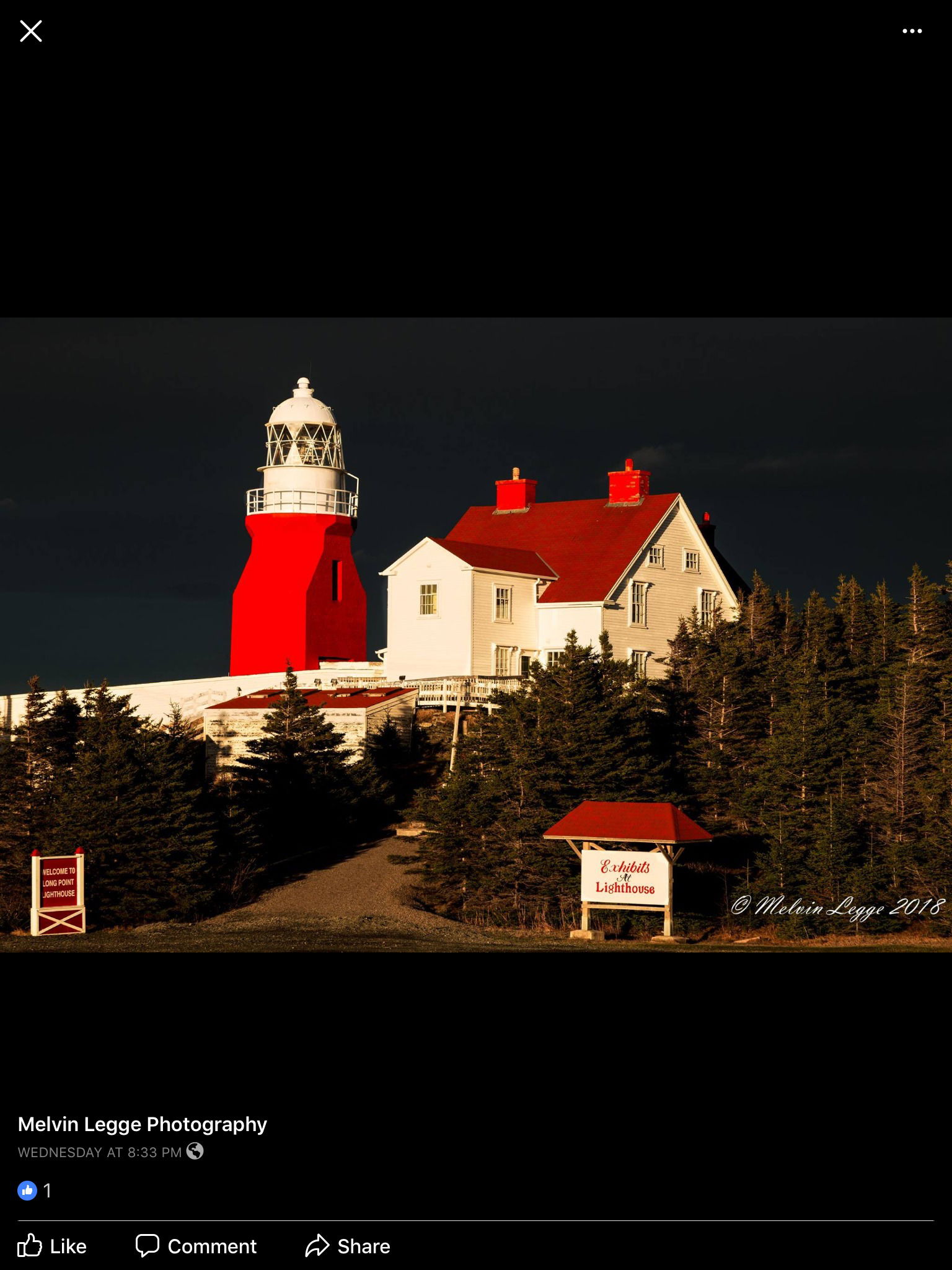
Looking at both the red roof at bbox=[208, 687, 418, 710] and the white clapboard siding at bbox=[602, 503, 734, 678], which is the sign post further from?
the white clapboard siding at bbox=[602, 503, 734, 678]

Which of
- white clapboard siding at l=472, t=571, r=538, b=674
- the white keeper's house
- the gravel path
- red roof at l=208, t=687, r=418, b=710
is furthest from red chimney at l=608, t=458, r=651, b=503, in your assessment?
the gravel path

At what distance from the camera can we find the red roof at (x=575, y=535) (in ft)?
125

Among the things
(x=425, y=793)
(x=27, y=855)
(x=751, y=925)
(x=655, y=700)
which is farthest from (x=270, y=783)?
→ (x=751, y=925)

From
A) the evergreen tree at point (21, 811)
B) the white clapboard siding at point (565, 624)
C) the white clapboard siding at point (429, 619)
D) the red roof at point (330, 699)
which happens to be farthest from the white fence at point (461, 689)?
the evergreen tree at point (21, 811)

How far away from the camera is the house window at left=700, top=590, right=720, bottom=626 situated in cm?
4112

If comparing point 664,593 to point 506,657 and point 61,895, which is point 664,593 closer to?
point 506,657

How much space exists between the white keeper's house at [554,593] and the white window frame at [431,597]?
24 mm

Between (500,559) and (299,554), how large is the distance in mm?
7912

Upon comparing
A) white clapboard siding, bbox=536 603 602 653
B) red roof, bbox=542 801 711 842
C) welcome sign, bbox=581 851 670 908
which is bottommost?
welcome sign, bbox=581 851 670 908

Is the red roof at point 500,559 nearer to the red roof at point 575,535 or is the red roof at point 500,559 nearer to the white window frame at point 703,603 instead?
the red roof at point 575,535

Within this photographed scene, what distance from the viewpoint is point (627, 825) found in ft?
75.2

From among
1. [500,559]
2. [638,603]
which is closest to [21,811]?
[500,559]

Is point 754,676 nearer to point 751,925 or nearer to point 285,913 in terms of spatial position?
point 751,925
